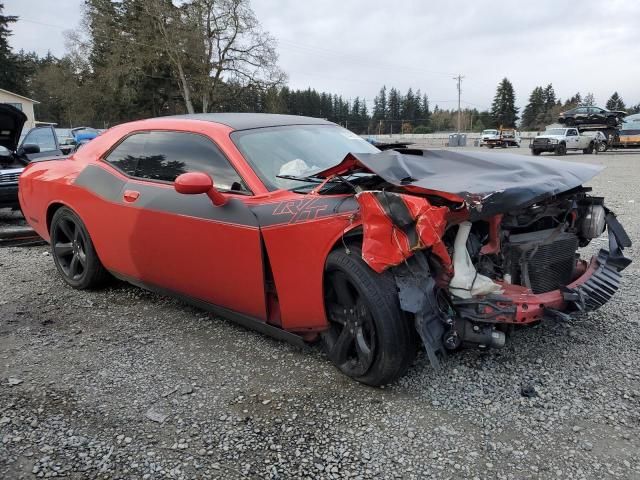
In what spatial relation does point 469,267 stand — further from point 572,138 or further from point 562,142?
point 572,138

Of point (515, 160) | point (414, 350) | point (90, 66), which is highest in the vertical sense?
point (90, 66)

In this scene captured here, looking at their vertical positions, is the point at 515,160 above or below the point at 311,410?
above

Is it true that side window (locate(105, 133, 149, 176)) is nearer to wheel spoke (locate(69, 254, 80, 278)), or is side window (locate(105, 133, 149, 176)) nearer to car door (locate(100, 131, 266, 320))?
car door (locate(100, 131, 266, 320))

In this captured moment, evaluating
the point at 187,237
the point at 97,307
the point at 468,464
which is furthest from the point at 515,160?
the point at 97,307

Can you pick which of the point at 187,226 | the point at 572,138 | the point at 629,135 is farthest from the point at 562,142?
the point at 187,226

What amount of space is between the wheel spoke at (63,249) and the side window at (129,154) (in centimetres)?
97

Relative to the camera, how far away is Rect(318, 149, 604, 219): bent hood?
233 centimetres

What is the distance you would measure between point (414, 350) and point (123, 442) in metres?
1.47

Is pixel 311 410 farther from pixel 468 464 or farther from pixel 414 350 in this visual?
pixel 468 464

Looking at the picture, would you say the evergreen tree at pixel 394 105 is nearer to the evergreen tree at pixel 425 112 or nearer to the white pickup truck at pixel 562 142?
the evergreen tree at pixel 425 112

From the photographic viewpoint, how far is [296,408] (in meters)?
2.56

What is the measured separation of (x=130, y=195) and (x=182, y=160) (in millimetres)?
505

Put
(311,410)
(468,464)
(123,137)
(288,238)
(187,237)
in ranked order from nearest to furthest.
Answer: (468,464), (311,410), (288,238), (187,237), (123,137)

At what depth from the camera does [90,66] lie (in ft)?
154
